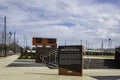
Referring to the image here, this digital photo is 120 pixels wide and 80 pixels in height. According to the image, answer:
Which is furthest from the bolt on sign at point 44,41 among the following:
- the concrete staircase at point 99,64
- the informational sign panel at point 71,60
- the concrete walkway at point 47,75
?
the informational sign panel at point 71,60

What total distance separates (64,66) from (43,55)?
1814 cm

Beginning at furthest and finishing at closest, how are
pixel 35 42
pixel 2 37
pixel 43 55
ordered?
pixel 2 37 < pixel 35 42 < pixel 43 55

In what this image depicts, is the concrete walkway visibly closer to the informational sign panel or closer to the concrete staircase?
the informational sign panel

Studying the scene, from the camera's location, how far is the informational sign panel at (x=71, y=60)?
2209cm

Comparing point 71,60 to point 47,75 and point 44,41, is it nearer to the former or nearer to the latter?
point 47,75

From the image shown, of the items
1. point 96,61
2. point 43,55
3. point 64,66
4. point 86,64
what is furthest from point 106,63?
point 64,66

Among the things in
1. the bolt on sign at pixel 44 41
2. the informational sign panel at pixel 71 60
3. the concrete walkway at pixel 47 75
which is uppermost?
the bolt on sign at pixel 44 41

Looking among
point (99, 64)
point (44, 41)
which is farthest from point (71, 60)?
point (44, 41)

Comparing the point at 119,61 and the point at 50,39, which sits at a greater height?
the point at 50,39

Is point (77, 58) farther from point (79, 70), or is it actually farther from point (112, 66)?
point (112, 66)

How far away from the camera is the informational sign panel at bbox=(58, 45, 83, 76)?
22.1 m

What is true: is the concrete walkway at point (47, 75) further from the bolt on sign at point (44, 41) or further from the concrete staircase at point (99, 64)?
the bolt on sign at point (44, 41)

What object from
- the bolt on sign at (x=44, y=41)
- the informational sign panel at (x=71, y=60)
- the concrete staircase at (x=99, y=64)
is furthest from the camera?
the bolt on sign at (x=44, y=41)

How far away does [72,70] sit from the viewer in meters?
22.3
